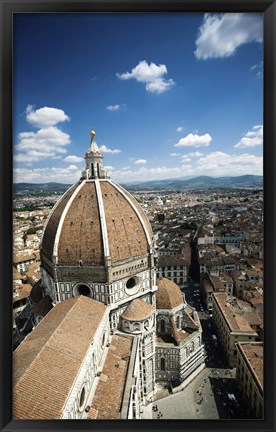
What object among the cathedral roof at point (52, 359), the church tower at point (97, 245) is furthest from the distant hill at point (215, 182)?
the cathedral roof at point (52, 359)

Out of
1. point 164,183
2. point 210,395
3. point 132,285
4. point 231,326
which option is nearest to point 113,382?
point 132,285

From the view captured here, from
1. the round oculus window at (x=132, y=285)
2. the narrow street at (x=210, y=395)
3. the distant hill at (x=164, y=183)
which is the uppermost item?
the distant hill at (x=164, y=183)

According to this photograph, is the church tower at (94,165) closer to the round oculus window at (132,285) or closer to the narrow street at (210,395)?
the round oculus window at (132,285)

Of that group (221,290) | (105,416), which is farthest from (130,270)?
(221,290)

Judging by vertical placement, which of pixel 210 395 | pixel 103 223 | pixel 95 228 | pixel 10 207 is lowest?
pixel 210 395

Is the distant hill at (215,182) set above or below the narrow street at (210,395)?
above

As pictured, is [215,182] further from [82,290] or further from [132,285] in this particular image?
[82,290]

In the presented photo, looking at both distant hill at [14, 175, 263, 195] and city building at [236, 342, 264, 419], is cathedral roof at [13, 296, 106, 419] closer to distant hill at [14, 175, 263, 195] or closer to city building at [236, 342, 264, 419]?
distant hill at [14, 175, 263, 195]

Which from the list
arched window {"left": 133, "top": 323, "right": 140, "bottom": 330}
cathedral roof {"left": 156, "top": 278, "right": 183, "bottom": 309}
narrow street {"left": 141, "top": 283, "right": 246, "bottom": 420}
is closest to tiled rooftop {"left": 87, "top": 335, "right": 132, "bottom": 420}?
arched window {"left": 133, "top": 323, "right": 140, "bottom": 330}
